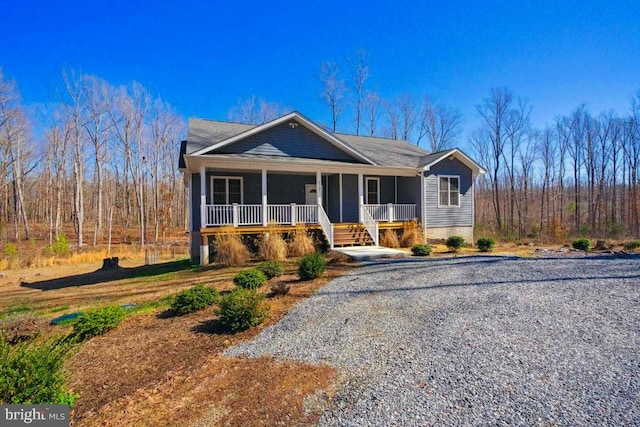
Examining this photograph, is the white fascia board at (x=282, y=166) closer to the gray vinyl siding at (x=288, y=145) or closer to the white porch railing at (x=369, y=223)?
the gray vinyl siding at (x=288, y=145)

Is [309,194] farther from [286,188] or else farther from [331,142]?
[331,142]

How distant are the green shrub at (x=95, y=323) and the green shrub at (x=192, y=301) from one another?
0.87m

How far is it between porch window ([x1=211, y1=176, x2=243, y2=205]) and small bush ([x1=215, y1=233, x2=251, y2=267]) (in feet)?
9.97

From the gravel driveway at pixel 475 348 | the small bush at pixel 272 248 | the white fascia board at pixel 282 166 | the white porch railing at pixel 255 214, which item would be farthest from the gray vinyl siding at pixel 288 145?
the gravel driveway at pixel 475 348

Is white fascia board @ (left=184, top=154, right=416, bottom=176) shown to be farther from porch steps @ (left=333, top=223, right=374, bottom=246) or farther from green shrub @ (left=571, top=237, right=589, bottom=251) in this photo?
green shrub @ (left=571, top=237, right=589, bottom=251)

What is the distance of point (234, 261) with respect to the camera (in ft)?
34.3

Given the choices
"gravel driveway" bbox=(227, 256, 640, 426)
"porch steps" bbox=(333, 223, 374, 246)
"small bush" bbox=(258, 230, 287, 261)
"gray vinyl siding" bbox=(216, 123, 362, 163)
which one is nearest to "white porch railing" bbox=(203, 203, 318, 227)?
"porch steps" bbox=(333, 223, 374, 246)

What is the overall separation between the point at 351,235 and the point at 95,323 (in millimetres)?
9735

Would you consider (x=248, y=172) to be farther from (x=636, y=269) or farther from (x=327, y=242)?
(x=636, y=269)

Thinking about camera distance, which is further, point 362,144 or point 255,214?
point 362,144

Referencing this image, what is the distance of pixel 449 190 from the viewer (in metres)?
16.2

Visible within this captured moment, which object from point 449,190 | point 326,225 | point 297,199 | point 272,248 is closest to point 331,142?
point 297,199

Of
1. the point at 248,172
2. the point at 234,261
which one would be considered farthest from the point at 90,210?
the point at 234,261

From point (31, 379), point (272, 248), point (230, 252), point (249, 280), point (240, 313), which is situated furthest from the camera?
point (272, 248)
